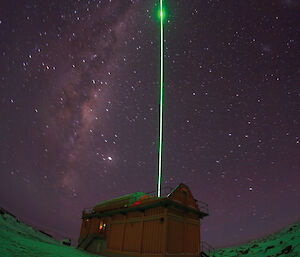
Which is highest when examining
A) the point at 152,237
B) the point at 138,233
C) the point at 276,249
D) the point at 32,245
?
the point at 276,249

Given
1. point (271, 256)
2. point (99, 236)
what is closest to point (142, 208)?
point (99, 236)

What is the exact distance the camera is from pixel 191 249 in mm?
18703

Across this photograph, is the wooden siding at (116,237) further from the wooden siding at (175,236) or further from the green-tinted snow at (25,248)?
the wooden siding at (175,236)

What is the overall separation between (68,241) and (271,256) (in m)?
25.7

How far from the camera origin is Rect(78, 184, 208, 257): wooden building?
16.7 metres

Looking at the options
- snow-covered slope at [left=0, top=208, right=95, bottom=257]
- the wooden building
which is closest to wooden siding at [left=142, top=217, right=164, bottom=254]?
the wooden building

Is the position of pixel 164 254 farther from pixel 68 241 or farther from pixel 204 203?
pixel 68 241

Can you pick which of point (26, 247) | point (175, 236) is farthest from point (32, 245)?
point (175, 236)

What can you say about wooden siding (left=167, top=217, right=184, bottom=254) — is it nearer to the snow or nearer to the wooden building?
the wooden building

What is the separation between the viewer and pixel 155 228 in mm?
17109

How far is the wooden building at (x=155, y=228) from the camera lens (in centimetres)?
1669

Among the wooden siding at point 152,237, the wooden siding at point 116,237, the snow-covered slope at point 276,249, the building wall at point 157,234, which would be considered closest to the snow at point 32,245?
the snow-covered slope at point 276,249

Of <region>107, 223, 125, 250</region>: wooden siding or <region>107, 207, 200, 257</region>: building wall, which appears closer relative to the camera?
<region>107, 207, 200, 257</region>: building wall

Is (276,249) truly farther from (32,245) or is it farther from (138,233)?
(32,245)
